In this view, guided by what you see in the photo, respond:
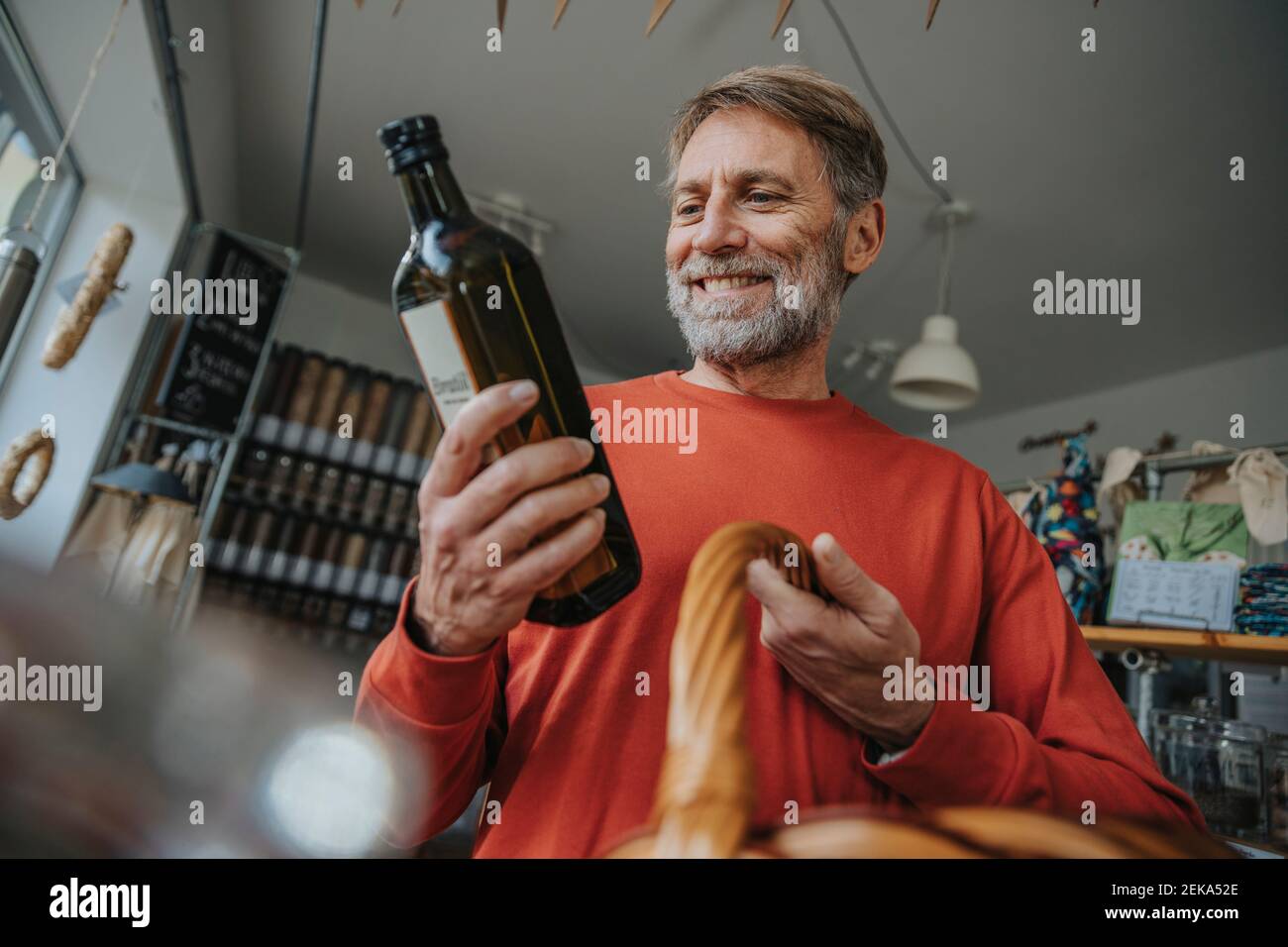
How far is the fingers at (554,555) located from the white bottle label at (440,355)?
2.4 inches

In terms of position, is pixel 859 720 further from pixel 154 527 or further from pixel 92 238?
pixel 92 238

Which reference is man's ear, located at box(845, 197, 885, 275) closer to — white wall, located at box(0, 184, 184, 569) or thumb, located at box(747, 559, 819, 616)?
thumb, located at box(747, 559, 819, 616)

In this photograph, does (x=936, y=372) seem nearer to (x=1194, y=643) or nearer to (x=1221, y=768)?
(x=1194, y=643)

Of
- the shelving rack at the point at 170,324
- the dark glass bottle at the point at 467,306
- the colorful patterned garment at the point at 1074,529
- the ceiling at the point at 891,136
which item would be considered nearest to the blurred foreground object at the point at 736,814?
the dark glass bottle at the point at 467,306

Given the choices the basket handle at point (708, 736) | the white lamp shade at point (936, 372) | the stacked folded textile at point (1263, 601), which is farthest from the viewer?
the white lamp shade at point (936, 372)

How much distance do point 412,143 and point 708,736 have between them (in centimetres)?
24

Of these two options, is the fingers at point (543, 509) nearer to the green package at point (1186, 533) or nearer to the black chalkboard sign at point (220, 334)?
the green package at point (1186, 533)

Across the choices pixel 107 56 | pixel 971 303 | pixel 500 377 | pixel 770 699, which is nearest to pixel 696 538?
pixel 770 699

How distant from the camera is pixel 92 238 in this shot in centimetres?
216

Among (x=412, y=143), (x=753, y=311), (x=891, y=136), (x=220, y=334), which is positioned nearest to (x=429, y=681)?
(x=412, y=143)

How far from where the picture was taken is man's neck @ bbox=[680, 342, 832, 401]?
639 millimetres

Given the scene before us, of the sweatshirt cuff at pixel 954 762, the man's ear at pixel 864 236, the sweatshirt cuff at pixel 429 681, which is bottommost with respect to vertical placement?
the sweatshirt cuff at pixel 954 762

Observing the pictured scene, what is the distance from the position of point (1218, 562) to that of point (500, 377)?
5.38 ft

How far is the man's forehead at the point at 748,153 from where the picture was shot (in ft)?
1.93
